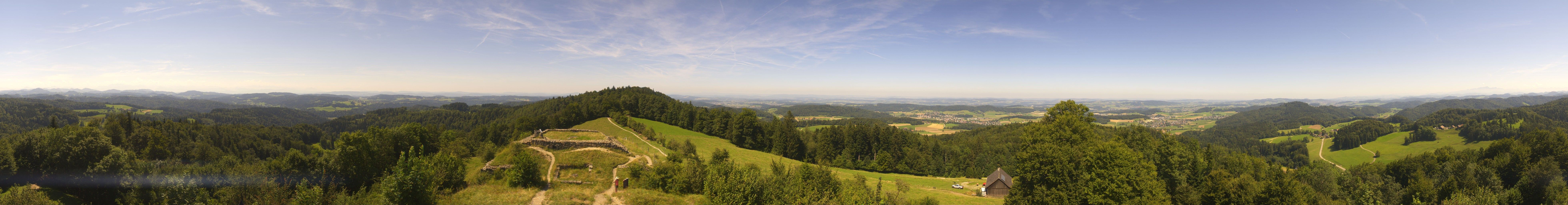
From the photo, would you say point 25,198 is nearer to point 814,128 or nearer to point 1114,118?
point 814,128

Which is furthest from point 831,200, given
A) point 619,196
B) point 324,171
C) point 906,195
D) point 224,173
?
point 224,173

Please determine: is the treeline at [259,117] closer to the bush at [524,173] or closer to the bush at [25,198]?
the bush at [25,198]

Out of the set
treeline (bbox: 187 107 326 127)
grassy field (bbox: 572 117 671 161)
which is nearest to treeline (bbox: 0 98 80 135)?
treeline (bbox: 187 107 326 127)

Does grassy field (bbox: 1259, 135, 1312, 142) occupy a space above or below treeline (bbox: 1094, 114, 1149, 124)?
below

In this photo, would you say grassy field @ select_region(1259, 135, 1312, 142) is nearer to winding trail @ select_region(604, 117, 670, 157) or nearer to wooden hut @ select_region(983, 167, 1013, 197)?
wooden hut @ select_region(983, 167, 1013, 197)

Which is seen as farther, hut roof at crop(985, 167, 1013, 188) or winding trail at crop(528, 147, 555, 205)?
hut roof at crop(985, 167, 1013, 188)

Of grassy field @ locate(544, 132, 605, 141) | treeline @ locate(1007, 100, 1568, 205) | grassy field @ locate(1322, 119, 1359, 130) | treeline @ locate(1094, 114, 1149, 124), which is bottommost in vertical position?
treeline @ locate(1094, 114, 1149, 124)

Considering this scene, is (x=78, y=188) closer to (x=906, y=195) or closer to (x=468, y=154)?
(x=468, y=154)
